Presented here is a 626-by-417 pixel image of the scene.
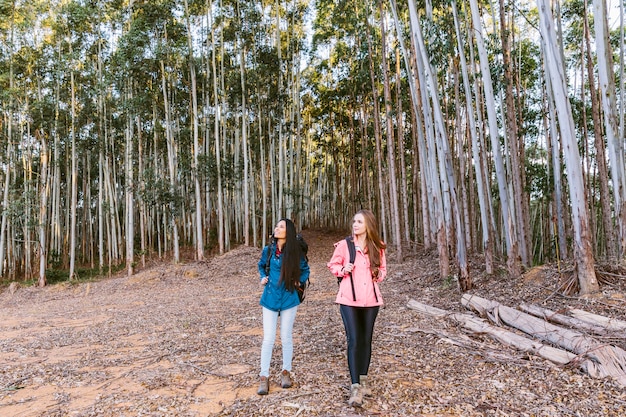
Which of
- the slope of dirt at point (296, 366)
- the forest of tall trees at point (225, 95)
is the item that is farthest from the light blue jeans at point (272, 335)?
the forest of tall trees at point (225, 95)

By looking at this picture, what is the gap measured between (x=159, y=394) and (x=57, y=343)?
3332mm

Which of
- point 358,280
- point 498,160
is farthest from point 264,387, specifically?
point 498,160

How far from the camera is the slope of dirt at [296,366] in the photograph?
3.00m

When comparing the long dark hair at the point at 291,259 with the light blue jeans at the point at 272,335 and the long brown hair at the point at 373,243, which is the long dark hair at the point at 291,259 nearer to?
the light blue jeans at the point at 272,335

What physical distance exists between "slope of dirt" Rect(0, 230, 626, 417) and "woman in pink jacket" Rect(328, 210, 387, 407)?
253 millimetres

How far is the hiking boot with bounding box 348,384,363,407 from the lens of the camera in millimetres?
2883

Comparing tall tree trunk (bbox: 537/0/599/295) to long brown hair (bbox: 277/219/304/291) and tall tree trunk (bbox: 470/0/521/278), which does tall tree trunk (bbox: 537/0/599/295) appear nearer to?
tall tree trunk (bbox: 470/0/521/278)

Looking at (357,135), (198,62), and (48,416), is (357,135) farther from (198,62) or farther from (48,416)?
(48,416)

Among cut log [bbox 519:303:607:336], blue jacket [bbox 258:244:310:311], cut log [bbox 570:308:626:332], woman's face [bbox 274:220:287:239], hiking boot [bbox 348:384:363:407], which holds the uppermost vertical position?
woman's face [bbox 274:220:287:239]

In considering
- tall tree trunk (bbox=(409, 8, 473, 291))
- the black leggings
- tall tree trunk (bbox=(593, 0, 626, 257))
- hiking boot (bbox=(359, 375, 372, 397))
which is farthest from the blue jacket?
tall tree trunk (bbox=(593, 0, 626, 257))

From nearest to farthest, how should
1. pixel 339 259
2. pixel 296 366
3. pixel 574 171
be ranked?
1. pixel 339 259
2. pixel 296 366
3. pixel 574 171

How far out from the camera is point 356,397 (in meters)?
2.90

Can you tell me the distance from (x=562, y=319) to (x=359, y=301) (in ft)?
9.37

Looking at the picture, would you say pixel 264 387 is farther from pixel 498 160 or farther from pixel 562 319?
pixel 498 160
